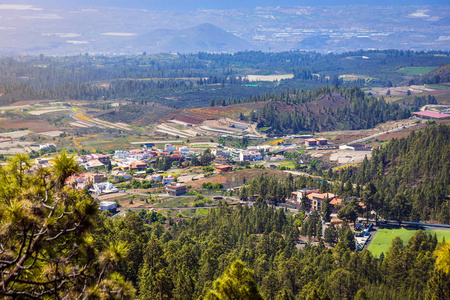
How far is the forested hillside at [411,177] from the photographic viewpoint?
50.3m

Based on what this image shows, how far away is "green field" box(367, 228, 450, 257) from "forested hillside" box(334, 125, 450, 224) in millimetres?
2392

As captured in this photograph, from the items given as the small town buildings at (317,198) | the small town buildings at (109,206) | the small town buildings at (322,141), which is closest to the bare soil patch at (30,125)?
the small town buildings at (322,141)

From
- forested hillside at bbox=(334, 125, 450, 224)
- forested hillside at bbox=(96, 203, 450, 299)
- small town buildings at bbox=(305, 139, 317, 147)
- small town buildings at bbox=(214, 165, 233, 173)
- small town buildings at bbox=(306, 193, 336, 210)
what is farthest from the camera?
small town buildings at bbox=(305, 139, 317, 147)

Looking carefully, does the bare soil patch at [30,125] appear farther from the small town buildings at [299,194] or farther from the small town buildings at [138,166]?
the small town buildings at [299,194]

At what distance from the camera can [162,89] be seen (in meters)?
166

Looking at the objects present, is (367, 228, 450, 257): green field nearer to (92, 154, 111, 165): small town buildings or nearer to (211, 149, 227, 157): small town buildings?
(211, 149, 227, 157): small town buildings

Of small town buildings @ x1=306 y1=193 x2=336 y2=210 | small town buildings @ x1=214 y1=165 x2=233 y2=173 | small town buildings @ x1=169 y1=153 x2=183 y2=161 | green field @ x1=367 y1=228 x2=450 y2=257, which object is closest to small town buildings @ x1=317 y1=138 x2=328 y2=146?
small town buildings @ x1=169 y1=153 x2=183 y2=161

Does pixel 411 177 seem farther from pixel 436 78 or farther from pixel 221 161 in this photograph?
pixel 436 78

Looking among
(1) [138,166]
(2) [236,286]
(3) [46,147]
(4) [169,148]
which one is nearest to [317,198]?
(1) [138,166]

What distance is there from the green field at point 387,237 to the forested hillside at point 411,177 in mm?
2392

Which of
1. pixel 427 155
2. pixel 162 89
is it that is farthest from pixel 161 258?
pixel 162 89

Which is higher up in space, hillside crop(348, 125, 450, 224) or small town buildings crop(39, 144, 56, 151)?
hillside crop(348, 125, 450, 224)

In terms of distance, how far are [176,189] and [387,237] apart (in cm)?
2779

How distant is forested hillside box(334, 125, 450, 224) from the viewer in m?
50.3
